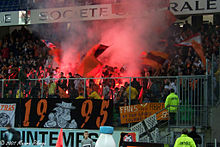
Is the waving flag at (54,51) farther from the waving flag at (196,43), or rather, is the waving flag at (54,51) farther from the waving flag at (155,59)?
the waving flag at (196,43)

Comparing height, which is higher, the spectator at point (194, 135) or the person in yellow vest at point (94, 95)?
A: the person in yellow vest at point (94, 95)

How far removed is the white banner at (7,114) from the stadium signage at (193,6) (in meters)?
6.56

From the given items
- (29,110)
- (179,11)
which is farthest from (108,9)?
(29,110)

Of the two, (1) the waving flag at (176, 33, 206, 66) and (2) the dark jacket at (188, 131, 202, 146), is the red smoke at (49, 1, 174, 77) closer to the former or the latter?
(1) the waving flag at (176, 33, 206, 66)

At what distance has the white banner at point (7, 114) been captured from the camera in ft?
49.2

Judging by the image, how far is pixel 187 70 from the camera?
52.1ft

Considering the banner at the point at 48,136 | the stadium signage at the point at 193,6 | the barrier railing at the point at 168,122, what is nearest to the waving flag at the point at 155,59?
the stadium signage at the point at 193,6

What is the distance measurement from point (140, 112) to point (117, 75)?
3265 mm

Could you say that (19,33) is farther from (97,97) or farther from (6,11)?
(97,97)

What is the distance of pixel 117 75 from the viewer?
17078mm

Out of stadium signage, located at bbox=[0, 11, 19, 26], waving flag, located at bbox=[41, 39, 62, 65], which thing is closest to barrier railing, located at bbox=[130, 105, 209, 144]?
stadium signage, located at bbox=[0, 11, 19, 26]

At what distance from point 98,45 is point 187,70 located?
187 inches

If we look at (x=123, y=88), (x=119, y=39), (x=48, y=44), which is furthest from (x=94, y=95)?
(x=48, y=44)

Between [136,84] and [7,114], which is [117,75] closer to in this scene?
[136,84]
